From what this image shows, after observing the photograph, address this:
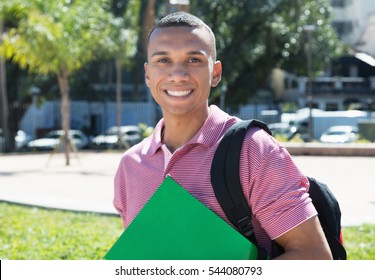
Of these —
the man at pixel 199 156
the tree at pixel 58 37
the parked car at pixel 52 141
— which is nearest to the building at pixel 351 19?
the parked car at pixel 52 141

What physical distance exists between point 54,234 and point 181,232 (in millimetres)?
5783

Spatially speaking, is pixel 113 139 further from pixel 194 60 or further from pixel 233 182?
pixel 233 182

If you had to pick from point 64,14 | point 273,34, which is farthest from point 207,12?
point 64,14

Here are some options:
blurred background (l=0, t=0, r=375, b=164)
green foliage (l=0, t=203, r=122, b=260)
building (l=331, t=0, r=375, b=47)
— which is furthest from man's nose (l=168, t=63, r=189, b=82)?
building (l=331, t=0, r=375, b=47)

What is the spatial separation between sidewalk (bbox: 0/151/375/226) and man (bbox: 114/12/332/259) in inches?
249

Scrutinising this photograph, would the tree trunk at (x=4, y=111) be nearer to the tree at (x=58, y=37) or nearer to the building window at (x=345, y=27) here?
the tree at (x=58, y=37)

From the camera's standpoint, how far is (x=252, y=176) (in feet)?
6.89

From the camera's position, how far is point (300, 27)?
3622 cm

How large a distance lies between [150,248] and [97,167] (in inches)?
646

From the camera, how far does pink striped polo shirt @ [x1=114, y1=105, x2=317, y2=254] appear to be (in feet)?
6.81

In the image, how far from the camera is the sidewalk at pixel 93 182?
33.6ft

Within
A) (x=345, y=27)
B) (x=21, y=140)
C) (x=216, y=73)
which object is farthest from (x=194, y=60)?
(x=345, y=27)

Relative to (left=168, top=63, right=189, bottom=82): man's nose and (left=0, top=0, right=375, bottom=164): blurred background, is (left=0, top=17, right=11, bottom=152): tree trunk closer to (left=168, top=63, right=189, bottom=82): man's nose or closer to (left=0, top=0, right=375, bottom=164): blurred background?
(left=0, top=0, right=375, bottom=164): blurred background
